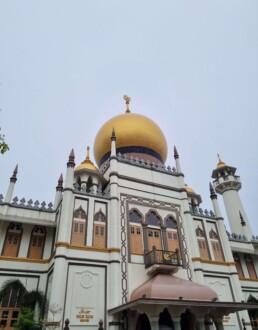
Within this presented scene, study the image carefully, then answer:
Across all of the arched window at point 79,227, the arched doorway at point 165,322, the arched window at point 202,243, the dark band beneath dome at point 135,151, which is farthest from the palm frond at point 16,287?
the dark band beneath dome at point 135,151

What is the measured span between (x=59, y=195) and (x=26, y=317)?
711cm

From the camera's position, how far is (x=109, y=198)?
14.2 m

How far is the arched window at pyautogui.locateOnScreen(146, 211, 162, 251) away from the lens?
45.9ft

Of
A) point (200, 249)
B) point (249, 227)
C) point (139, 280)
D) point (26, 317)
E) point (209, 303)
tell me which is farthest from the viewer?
point (249, 227)

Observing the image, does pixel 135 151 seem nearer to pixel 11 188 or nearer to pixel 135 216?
pixel 135 216

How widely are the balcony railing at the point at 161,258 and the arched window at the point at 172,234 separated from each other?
1.07 m

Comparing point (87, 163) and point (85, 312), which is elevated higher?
point (87, 163)

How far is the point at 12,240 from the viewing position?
12797 millimetres

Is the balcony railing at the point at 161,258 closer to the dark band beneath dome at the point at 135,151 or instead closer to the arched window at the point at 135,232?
the arched window at the point at 135,232

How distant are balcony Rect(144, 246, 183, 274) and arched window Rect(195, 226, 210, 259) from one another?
2.54 metres

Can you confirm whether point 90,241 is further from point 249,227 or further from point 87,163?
point 249,227

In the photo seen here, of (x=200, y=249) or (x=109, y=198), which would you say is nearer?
(x=109, y=198)

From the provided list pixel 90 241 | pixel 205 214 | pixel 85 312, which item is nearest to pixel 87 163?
pixel 90 241

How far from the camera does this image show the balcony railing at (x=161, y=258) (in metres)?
12.7
